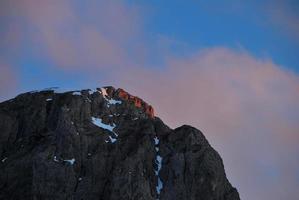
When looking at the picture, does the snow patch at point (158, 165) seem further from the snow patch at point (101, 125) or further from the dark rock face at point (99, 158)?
the snow patch at point (101, 125)

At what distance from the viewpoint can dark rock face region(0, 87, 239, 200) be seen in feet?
555

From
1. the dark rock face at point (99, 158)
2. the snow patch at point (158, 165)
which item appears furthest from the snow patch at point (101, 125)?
the snow patch at point (158, 165)

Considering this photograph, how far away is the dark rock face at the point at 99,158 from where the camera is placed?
169m

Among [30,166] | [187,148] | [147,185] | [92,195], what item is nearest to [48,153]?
[30,166]

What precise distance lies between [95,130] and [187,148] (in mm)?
27620

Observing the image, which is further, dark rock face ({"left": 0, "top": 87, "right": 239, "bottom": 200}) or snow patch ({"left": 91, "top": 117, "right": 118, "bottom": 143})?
snow patch ({"left": 91, "top": 117, "right": 118, "bottom": 143})

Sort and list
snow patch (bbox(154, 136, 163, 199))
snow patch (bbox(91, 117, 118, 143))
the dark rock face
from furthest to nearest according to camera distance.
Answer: snow patch (bbox(91, 117, 118, 143)) < snow patch (bbox(154, 136, 163, 199)) < the dark rock face

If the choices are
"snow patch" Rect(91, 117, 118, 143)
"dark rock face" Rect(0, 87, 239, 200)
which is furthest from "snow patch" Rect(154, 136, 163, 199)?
"snow patch" Rect(91, 117, 118, 143)

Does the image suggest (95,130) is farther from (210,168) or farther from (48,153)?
(210,168)

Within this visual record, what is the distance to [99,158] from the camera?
177 m

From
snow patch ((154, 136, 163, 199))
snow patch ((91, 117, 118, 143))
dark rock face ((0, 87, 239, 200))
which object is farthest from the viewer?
Result: snow patch ((91, 117, 118, 143))

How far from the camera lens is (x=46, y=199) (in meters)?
165

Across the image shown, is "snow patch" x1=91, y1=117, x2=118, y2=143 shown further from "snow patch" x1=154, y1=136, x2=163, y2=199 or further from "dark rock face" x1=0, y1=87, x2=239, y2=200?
"snow patch" x1=154, y1=136, x2=163, y2=199

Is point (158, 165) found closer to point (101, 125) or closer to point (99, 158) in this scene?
point (99, 158)
